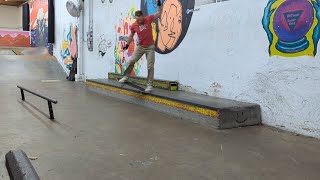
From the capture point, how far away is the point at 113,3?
35.2 feet

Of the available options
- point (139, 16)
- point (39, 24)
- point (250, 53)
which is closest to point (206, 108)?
point (250, 53)

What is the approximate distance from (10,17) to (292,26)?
30711mm

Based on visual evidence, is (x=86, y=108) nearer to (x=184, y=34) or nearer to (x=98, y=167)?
(x=184, y=34)

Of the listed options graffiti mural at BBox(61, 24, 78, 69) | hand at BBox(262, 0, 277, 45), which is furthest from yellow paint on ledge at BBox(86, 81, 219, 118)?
graffiti mural at BBox(61, 24, 78, 69)

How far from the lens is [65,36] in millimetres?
15398

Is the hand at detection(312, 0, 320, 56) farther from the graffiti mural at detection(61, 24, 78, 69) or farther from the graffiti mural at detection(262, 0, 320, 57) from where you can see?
the graffiti mural at detection(61, 24, 78, 69)

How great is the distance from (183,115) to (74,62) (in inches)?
354

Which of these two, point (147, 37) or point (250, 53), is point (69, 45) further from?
point (250, 53)

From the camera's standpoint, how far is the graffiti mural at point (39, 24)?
19.1 metres

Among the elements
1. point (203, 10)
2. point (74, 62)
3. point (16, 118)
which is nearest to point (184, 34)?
point (203, 10)

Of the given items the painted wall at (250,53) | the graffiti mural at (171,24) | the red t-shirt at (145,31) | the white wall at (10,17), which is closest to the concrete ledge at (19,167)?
the painted wall at (250,53)

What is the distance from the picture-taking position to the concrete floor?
126 inches

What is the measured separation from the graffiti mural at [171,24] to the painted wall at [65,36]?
634 cm

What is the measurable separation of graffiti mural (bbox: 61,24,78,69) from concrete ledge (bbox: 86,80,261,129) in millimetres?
7710
